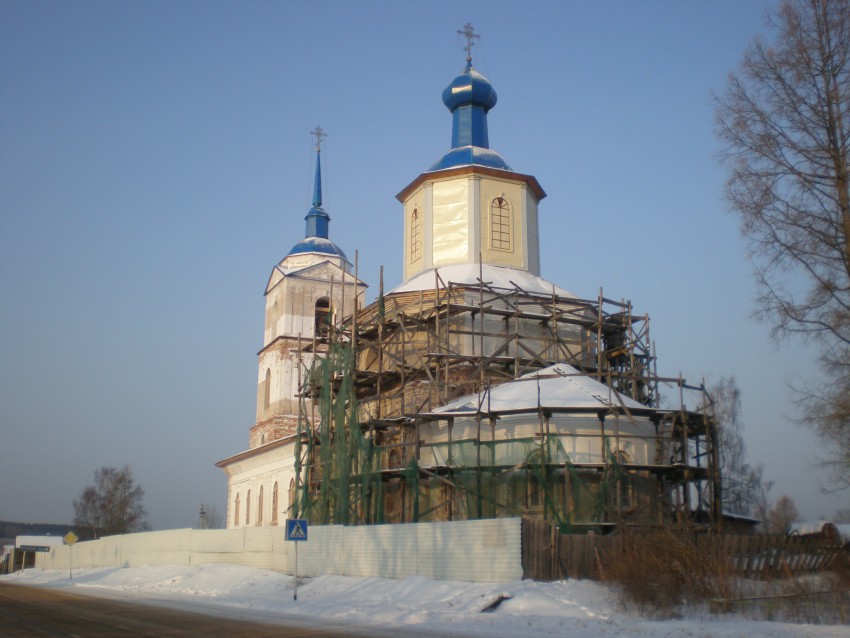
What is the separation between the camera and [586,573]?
15.9 meters

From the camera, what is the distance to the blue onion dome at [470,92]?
103ft

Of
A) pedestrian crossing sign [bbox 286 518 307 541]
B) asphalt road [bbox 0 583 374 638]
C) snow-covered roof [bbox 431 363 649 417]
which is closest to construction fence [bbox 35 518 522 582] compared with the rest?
pedestrian crossing sign [bbox 286 518 307 541]

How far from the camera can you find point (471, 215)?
28703 mm

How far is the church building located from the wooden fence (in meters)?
2.09

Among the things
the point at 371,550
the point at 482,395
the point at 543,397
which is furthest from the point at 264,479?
the point at 371,550

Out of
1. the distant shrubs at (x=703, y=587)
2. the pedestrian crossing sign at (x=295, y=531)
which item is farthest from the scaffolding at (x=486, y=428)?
the pedestrian crossing sign at (x=295, y=531)

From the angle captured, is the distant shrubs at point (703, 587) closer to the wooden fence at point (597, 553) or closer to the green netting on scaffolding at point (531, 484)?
the wooden fence at point (597, 553)

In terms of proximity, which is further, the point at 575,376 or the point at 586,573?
the point at 575,376

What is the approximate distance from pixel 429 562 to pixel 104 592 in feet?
30.2

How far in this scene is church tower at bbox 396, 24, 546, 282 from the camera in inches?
1129

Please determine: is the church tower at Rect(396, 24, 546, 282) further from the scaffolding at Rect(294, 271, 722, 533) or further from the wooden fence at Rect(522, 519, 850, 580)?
the wooden fence at Rect(522, 519, 850, 580)

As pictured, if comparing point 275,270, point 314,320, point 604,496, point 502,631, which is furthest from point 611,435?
point 275,270

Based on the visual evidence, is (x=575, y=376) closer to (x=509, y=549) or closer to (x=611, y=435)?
(x=611, y=435)

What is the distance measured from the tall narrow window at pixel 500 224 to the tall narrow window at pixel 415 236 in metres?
2.35
